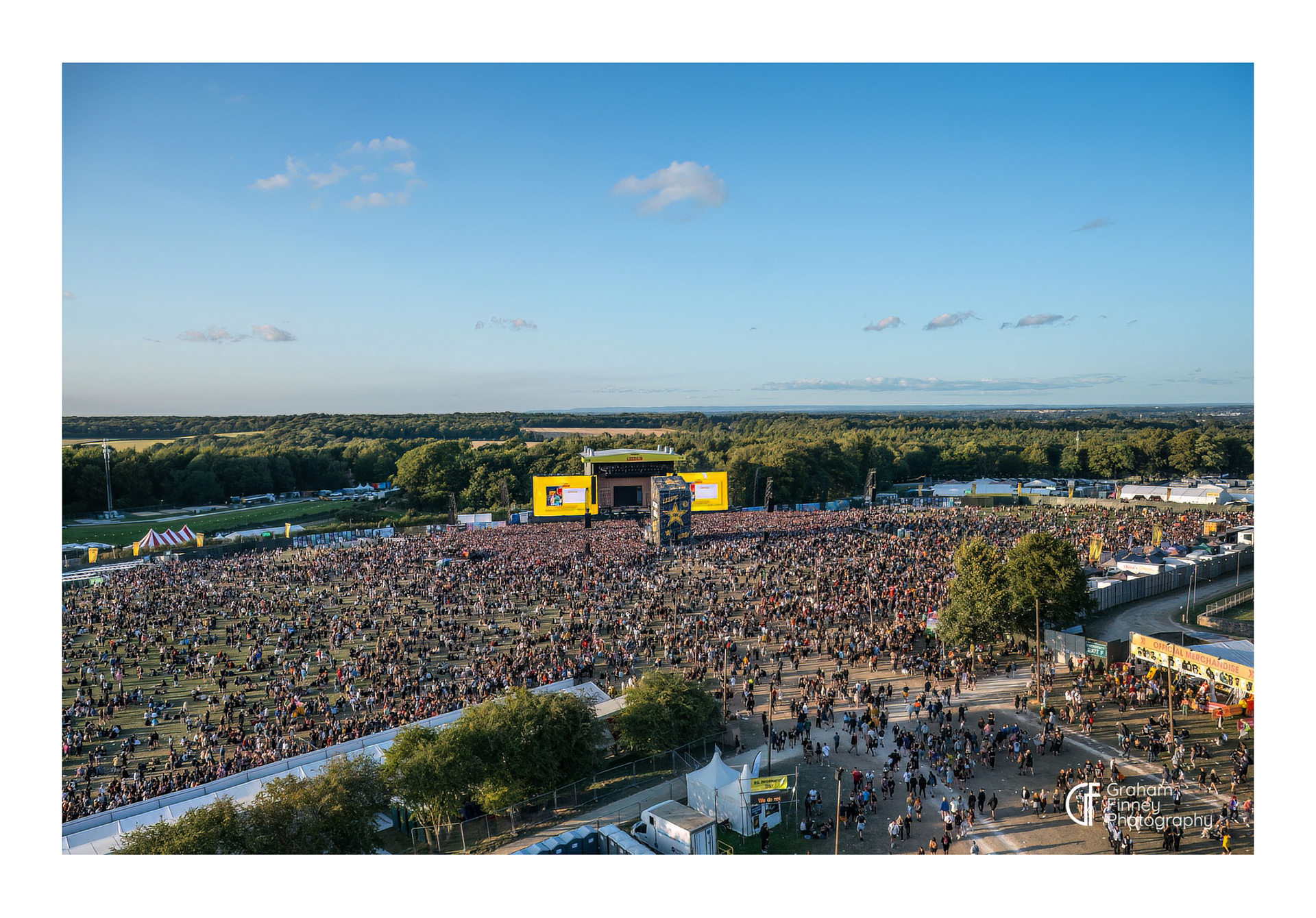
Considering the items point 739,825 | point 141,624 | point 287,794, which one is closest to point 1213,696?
point 739,825

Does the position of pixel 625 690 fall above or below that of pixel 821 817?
above

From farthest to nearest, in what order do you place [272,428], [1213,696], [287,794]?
[272,428], [1213,696], [287,794]

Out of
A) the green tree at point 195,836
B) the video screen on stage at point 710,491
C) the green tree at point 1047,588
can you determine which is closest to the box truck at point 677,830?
the green tree at point 195,836

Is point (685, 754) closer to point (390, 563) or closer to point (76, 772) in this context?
point (76, 772)

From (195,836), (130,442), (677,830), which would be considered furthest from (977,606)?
(130,442)

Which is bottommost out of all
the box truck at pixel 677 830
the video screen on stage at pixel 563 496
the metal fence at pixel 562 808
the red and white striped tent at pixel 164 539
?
the metal fence at pixel 562 808

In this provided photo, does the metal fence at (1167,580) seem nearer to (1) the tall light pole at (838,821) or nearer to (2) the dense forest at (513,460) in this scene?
(1) the tall light pole at (838,821)

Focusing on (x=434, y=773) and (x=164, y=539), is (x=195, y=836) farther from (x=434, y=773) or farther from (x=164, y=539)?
(x=164, y=539)
